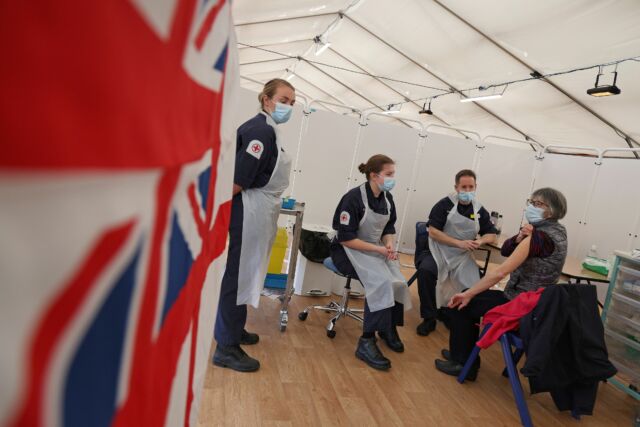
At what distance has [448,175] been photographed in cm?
561

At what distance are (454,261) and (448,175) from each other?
2.75 meters

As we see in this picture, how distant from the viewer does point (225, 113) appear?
783mm

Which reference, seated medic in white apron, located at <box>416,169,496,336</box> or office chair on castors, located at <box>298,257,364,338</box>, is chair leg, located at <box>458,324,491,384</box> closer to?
seated medic in white apron, located at <box>416,169,496,336</box>

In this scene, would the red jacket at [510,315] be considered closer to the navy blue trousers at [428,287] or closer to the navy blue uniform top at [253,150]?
the navy blue trousers at [428,287]

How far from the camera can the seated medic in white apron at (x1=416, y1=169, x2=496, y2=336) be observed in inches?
122

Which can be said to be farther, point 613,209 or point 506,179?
point 506,179

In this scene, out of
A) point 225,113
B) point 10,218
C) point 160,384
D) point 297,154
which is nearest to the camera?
point 10,218

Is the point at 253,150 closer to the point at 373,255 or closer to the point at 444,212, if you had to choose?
the point at 373,255

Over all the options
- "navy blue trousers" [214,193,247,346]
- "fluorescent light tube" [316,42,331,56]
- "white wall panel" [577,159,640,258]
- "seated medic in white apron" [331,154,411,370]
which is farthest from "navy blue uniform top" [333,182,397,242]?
"fluorescent light tube" [316,42,331,56]

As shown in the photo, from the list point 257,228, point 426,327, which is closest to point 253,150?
point 257,228

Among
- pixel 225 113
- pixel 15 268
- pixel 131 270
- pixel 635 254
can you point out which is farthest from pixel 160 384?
pixel 635 254

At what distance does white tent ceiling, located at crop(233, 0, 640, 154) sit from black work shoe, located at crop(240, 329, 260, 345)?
4153mm

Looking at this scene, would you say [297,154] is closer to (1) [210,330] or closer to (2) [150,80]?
(1) [210,330]

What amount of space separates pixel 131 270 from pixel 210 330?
1.98 feet
